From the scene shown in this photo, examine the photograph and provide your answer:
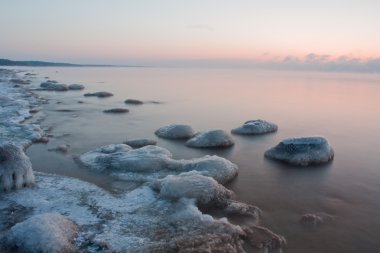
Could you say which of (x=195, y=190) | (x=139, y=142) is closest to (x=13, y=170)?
(x=195, y=190)

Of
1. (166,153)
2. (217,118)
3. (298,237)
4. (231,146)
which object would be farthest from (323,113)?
(298,237)

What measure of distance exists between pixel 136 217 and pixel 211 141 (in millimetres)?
5996

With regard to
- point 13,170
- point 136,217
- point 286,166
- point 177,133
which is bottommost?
point 136,217

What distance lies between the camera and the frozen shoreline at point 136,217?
20.1ft

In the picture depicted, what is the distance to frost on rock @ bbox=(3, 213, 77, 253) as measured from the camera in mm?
5719

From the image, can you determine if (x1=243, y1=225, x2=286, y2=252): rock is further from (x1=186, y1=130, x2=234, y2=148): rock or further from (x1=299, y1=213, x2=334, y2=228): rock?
(x1=186, y1=130, x2=234, y2=148): rock

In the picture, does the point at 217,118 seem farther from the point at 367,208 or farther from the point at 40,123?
the point at 367,208

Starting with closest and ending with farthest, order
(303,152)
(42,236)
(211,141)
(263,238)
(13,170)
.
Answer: (42,236), (263,238), (13,170), (303,152), (211,141)

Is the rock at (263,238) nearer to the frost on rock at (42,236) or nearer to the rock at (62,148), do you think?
the frost on rock at (42,236)

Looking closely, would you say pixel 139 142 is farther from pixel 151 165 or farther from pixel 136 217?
pixel 136 217

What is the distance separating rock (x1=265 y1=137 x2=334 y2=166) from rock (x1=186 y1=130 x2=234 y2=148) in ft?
5.84

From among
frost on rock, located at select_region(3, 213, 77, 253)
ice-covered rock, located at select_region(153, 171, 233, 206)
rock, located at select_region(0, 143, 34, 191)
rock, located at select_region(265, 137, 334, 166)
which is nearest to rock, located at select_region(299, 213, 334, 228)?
ice-covered rock, located at select_region(153, 171, 233, 206)

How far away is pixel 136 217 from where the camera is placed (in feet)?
23.4

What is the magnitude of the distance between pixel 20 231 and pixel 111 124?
35.6 ft
